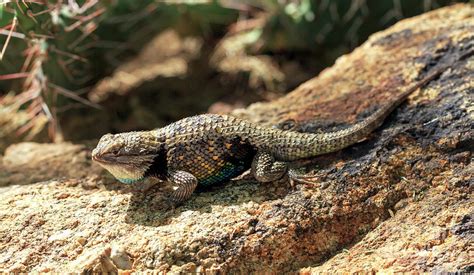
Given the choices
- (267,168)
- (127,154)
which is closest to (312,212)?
(267,168)

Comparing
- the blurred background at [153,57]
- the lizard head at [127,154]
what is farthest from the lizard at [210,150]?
the blurred background at [153,57]

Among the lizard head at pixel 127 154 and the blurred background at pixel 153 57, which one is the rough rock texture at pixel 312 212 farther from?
the blurred background at pixel 153 57

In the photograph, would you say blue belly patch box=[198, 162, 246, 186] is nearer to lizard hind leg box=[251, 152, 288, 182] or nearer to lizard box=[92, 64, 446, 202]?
lizard box=[92, 64, 446, 202]

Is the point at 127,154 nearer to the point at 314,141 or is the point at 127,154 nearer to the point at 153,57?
the point at 314,141

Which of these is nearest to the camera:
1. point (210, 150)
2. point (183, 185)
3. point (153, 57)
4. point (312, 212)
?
point (312, 212)

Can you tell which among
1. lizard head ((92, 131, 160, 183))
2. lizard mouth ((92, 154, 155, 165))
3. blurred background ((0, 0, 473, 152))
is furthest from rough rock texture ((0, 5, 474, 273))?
blurred background ((0, 0, 473, 152))

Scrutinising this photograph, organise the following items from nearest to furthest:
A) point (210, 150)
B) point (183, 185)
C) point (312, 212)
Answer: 1. point (312, 212)
2. point (183, 185)
3. point (210, 150)

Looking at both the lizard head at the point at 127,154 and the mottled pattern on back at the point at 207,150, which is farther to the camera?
the mottled pattern on back at the point at 207,150
